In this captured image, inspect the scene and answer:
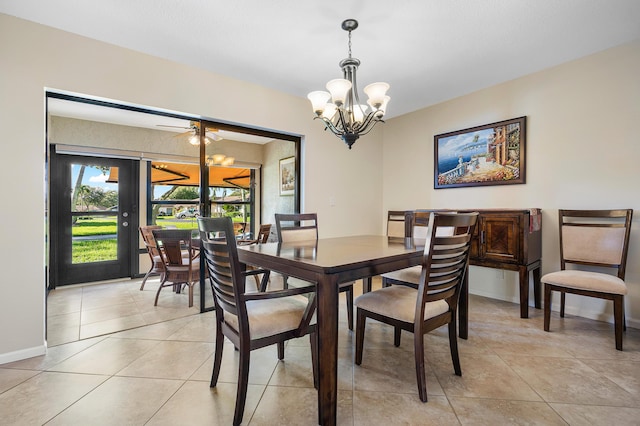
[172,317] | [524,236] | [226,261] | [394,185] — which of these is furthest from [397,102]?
[172,317]

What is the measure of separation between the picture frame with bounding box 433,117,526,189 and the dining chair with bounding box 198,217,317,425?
114 inches

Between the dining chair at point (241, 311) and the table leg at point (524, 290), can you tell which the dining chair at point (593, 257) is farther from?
the dining chair at point (241, 311)

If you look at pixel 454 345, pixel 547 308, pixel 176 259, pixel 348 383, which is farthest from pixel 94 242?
pixel 547 308

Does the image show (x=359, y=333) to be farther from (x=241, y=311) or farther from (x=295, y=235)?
(x=295, y=235)

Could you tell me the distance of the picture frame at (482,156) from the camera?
125 inches

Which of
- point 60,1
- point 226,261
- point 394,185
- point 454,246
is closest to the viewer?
point 226,261

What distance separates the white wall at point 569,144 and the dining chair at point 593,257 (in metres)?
0.15

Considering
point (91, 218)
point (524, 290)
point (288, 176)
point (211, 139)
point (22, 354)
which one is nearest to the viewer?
point (22, 354)

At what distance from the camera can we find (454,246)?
163 centimetres

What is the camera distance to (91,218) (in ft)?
13.6

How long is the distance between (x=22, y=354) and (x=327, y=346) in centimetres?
228

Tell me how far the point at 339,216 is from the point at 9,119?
10.8ft

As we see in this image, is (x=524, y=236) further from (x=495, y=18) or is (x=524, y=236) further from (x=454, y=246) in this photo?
(x=495, y=18)

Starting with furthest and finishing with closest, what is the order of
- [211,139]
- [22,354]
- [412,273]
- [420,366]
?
[211,139], [412,273], [22,354], [420,366]
